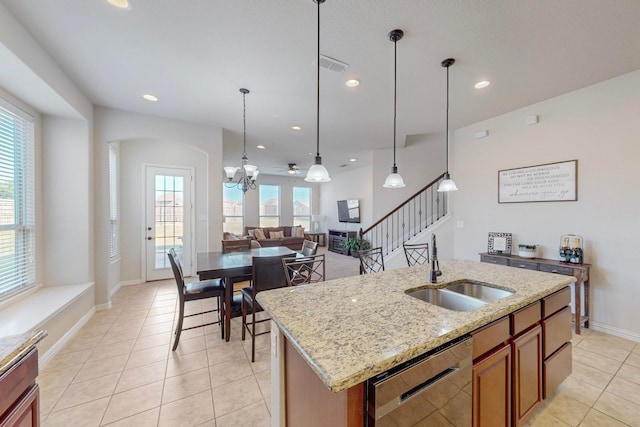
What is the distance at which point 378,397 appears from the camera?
2.88 feet

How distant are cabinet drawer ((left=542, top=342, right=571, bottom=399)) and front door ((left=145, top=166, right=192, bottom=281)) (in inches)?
216

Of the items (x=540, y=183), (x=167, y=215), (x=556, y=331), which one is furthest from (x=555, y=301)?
(x=167, y=215)

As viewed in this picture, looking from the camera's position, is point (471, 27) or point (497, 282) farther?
point (471, 27)

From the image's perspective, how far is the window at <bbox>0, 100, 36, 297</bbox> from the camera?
2.47 m

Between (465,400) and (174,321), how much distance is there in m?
3.36

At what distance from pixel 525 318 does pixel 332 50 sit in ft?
8.27

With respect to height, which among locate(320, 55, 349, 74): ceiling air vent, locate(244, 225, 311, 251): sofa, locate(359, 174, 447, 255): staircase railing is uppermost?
locate(320, 55, 349, 74): ceiling air vent

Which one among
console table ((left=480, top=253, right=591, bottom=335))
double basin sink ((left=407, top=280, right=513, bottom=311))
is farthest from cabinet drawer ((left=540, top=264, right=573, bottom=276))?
double basin sink ((left=407, top=280, right=513, bottom=311))

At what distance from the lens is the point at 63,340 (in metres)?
2.67

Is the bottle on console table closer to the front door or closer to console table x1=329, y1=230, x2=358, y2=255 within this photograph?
console table x1=329, y1=230, x2=358, y2=255

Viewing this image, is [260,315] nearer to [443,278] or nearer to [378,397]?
[443,278]

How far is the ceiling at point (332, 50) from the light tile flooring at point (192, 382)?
281 centimetres

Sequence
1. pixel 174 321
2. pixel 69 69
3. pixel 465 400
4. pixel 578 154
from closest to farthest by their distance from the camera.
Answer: pixel 465 400 → pixel 69 69 → pixel 578 154 → pixel 174 321

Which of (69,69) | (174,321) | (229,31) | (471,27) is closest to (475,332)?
(471,27)
